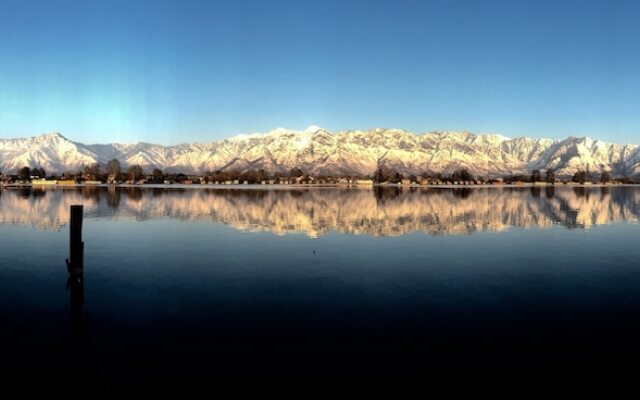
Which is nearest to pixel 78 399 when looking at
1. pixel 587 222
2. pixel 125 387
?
pixel 125 387

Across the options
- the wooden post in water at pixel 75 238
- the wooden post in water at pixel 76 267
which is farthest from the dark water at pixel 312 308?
the wooden post in water at pixel 75 238

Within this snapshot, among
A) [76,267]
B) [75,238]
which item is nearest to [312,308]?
[76,267]

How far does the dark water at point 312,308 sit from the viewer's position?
1578cm

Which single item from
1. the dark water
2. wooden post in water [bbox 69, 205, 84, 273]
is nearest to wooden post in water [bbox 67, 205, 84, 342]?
wooden post in water [bbox 69, 205, 84, 273]

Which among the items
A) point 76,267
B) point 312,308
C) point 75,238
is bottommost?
point 312,308

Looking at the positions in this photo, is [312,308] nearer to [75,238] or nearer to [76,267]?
[76,267]

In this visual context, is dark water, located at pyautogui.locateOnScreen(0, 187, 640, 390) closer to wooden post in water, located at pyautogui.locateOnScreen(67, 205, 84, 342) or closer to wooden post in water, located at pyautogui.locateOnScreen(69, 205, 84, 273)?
wooden post in water, located at pyautogui.locateOnScreen(67, 205, 84, 342)

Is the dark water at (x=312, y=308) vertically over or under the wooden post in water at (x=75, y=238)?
under

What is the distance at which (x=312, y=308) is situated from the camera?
69.7 feet

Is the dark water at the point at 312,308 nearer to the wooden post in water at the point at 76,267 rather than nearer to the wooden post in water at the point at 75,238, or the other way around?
the wooden post in water at the point at 76,267

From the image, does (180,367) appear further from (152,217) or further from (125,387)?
(152,217)

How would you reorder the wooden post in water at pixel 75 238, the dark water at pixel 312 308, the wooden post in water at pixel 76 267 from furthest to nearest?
1. the wooden post in water at pixel 75 238
2. the wooden post in water at pixel 76 267
3. the dark water at pixel 312 308

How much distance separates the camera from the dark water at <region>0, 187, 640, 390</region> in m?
15.8

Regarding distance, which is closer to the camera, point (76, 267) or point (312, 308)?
point (312, 308)
